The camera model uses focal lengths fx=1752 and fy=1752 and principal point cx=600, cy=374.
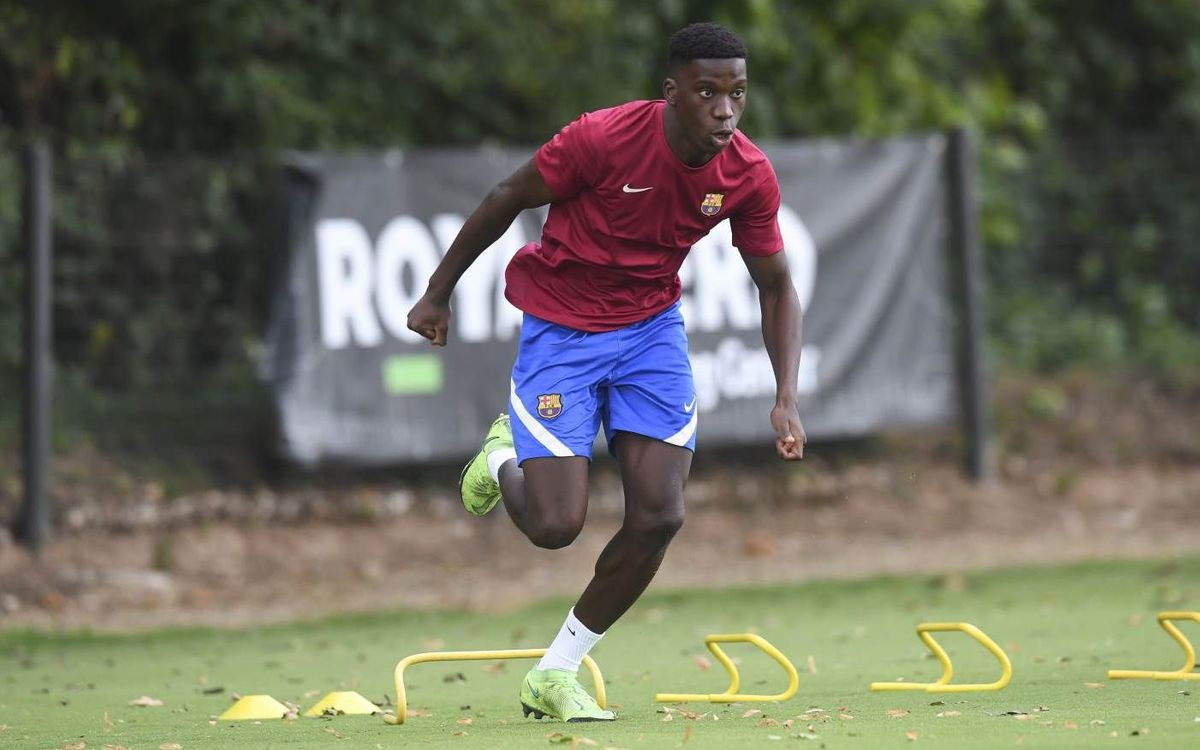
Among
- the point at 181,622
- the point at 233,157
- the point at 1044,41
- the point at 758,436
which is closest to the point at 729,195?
the point at 181,622

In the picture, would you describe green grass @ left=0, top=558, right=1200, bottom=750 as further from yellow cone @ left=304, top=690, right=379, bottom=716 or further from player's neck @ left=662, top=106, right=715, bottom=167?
player's neck @ left=662, top=106, right=715, bottom=167

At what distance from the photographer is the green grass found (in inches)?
220

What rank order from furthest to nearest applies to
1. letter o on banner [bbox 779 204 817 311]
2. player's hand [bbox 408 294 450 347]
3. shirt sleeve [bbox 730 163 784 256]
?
1. letter o on banner [bbox 779 204 817 311]
2. player's hand [bbox 408 294 450 347]
3. shirt sleeve [bbox 730 163 784 256]

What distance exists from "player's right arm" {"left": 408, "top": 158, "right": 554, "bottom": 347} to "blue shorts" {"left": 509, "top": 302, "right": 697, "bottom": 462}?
1.11 ft

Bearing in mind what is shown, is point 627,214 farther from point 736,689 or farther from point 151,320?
point 151,320

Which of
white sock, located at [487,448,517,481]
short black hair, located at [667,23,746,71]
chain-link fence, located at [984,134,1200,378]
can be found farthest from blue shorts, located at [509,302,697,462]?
chain-link fence, located at [984,134,1200,378]

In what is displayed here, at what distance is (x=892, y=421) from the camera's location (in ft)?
44.5

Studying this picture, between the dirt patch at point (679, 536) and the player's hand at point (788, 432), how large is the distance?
5833 millimetres

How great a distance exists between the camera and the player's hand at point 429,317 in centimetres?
637

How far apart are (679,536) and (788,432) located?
7.37 m

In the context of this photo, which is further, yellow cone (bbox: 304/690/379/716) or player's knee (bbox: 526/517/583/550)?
yellow cone (bbox: 304/690/379/716)

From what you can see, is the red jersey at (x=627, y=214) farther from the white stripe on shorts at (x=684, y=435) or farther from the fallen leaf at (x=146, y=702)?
the fallen leaf at (x=146, y=702)

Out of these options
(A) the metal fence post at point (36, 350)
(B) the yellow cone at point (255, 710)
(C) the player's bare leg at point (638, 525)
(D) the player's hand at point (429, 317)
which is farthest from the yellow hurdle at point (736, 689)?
(A) the metal fence post at point (36, 350)

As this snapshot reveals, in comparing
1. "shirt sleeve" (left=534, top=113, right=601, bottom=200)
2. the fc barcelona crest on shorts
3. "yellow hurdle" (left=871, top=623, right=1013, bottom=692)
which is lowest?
"yellow hurdle" (left=871, top=623, right=1013, bottom=692)
